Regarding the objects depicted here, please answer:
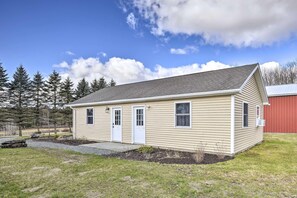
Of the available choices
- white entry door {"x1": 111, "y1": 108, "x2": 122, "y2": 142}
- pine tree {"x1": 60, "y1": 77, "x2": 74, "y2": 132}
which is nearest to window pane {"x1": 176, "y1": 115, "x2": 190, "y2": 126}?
white entry door {"x1": 111, "y1": 108, "x2": 122, "y2": 142}

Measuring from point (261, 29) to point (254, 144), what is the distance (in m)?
9.93

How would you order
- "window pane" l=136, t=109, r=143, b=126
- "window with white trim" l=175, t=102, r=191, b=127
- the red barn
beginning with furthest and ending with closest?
the red barn < "window pane" l=136, t=109, r=143, b=126 < "window with white trim" l=175, t=102, r=191, b=127

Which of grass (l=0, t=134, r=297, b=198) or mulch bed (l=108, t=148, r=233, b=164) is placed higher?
grass (l=0, t=134, r=297, b=198)

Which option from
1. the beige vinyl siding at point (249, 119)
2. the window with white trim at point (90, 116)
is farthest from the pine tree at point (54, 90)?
the beige vinyl siding at point (249, 119)

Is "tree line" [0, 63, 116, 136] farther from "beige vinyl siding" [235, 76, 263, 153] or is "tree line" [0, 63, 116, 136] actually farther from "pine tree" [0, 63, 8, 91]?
"beige vinyl siding" [235, 76, 263, 153]

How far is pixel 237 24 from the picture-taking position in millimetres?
14430

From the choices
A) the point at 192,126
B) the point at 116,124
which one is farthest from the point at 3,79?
the point at 192,126

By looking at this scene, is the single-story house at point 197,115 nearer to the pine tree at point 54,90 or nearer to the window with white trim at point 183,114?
the window with white trim at point 183,114

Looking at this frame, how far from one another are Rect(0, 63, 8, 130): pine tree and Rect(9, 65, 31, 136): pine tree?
0.65m

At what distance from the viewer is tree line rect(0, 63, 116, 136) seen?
23.7 m

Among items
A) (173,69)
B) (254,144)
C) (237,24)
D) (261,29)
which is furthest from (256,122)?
(173,69)

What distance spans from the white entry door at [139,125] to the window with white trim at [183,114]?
2.11 metres

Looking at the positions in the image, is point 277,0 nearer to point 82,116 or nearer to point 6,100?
point 82,116

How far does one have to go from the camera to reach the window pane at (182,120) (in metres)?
8.96
